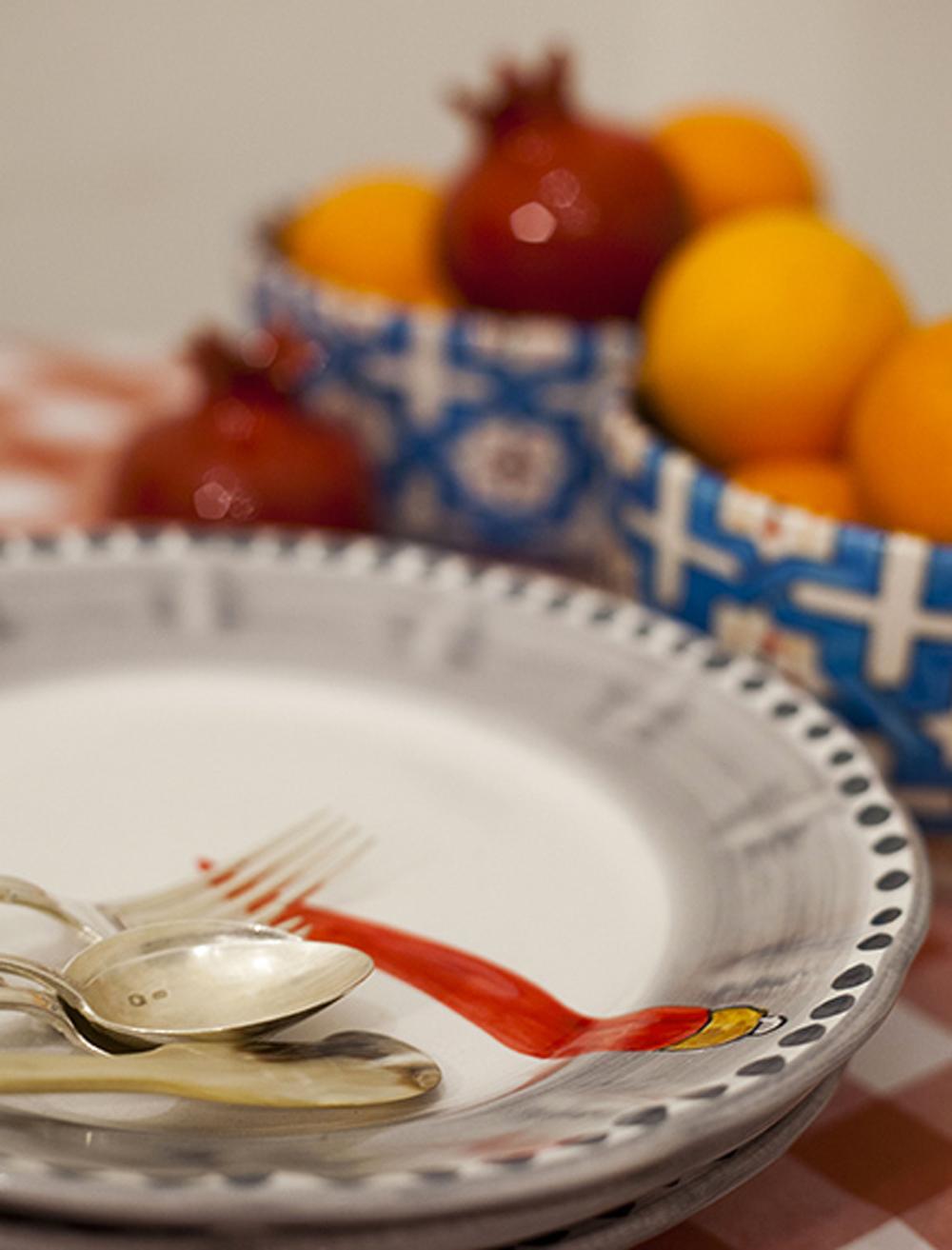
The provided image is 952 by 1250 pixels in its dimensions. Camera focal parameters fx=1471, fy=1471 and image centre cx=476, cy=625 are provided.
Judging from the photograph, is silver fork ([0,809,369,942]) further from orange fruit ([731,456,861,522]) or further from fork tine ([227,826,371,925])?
orange fruit ([731,456,861,522])

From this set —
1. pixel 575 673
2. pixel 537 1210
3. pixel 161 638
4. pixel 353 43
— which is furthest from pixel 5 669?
pixel 353 43

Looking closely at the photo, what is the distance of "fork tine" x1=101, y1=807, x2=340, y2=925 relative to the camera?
367 millimetres

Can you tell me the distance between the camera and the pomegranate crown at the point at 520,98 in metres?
0.61

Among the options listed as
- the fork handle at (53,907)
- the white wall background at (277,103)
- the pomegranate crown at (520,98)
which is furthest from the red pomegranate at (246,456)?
the white wall background at (277,103)

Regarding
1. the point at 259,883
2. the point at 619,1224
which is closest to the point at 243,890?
the point at 259,883

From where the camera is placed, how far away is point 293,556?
526mm

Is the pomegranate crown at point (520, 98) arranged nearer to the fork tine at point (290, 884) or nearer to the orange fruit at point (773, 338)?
the orange fruit at point (773, 338)

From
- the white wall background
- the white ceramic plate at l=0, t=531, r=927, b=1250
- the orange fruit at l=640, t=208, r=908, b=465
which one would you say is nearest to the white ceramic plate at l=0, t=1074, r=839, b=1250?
the white ceramic plate at l=0, t=531, r=927, b=1250

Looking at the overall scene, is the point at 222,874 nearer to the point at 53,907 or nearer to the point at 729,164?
the point at 53,907

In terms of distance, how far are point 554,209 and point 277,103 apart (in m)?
1.16

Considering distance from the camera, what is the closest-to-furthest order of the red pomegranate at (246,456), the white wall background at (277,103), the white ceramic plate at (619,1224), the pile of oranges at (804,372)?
the white ceramic plate at (619,1224)
the pile of oranges at (804,372)
the red pomegranate at (246,456)
the white wall background at (277,103)

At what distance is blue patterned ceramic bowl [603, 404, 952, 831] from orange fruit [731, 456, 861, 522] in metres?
0.02

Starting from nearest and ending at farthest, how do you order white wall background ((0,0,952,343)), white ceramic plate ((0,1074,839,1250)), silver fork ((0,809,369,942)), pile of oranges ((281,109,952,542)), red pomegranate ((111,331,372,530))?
white ceramic plate ((0,1074,839,1250))
silver fork ((0,809,369,942))
pile of oranges ((281,109,952,542))
red pomegranate ((111,331,372,530))
white wall background ((0,0,952,343))

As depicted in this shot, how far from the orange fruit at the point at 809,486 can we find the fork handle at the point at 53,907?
0.81 feet
